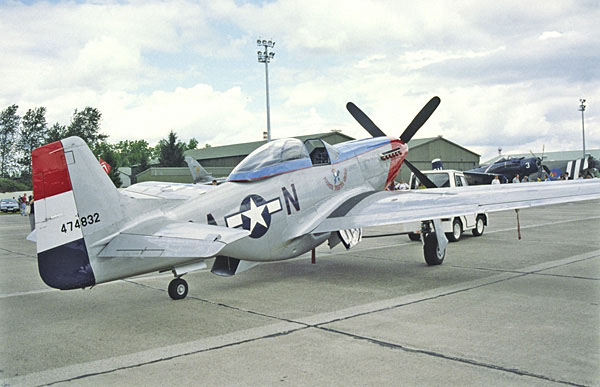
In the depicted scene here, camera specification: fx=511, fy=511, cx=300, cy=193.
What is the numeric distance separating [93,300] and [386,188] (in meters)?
6.75

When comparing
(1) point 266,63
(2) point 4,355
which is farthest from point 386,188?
(1) point 266,63

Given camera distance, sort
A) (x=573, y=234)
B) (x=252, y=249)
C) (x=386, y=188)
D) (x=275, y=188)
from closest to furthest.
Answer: (x=252, y=249) → (x=275, y=188) → (x=386, y=188) → (x=573, y=234)

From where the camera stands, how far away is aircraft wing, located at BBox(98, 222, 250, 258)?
20.5ft

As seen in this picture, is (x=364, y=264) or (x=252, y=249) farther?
(x=364, y=264)

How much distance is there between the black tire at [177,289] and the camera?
7.77 m

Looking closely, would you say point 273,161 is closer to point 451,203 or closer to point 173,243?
point 173,243

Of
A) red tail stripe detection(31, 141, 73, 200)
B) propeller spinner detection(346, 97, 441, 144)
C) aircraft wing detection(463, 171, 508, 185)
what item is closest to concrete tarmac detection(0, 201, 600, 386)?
red tail stripe detection(31, 141, 73, 200)

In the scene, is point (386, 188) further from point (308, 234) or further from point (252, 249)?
point (252, 249)

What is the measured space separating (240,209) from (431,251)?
4493 millimetres

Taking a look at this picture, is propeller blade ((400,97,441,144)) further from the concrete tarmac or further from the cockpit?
the cockpit

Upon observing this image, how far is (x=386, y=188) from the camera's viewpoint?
11.9 m

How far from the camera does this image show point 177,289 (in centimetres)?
778

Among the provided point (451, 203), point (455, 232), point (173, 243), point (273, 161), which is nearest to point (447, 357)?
point (173, 243)

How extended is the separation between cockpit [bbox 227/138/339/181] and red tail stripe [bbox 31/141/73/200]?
2705 mm
